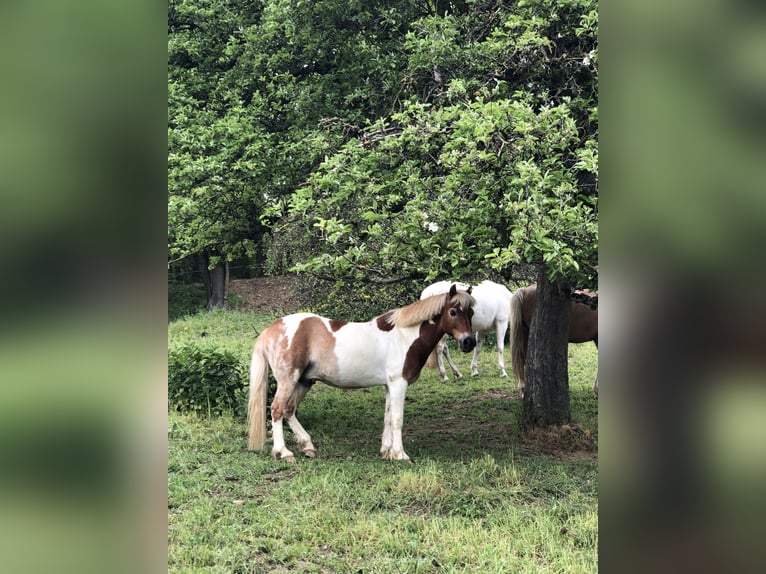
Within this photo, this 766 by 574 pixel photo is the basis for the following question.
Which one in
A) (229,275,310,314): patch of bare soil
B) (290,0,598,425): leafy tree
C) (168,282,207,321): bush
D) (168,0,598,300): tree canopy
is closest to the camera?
(290,0,598,425): leafy tree

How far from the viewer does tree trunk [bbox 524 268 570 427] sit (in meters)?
6.55

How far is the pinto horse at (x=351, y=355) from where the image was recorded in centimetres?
582

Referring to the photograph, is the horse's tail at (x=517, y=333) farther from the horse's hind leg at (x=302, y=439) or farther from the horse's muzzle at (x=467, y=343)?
the horse's hind leg at (x=302, y=439)

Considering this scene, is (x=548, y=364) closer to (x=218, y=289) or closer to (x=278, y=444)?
(x=278, y=444)

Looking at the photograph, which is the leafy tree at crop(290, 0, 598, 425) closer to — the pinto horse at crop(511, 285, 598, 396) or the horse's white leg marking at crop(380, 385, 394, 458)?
the horse's white leg marking at crop(380, 385, 394, 458)

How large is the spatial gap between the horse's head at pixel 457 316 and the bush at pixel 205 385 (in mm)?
2782

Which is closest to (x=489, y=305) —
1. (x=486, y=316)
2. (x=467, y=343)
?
(x=486, y=316)

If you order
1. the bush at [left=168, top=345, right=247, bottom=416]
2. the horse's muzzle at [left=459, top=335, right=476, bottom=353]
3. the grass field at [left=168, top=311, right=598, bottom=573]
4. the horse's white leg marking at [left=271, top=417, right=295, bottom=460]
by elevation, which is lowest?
the grass field at [left=168, top=311, right=598, bottom=573]

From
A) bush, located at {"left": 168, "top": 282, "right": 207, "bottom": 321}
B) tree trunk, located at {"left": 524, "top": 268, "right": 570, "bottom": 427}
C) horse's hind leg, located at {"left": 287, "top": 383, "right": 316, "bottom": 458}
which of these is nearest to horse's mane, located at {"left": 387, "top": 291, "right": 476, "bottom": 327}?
tree trunk, located at {"left": 524, "top": 268, "right": 570, "bottom": 427}

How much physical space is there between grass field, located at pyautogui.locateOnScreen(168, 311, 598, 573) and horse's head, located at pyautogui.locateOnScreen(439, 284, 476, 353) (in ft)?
3.61

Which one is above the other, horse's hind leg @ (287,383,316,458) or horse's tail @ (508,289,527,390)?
horse's tail @ (508,289,527,390)
